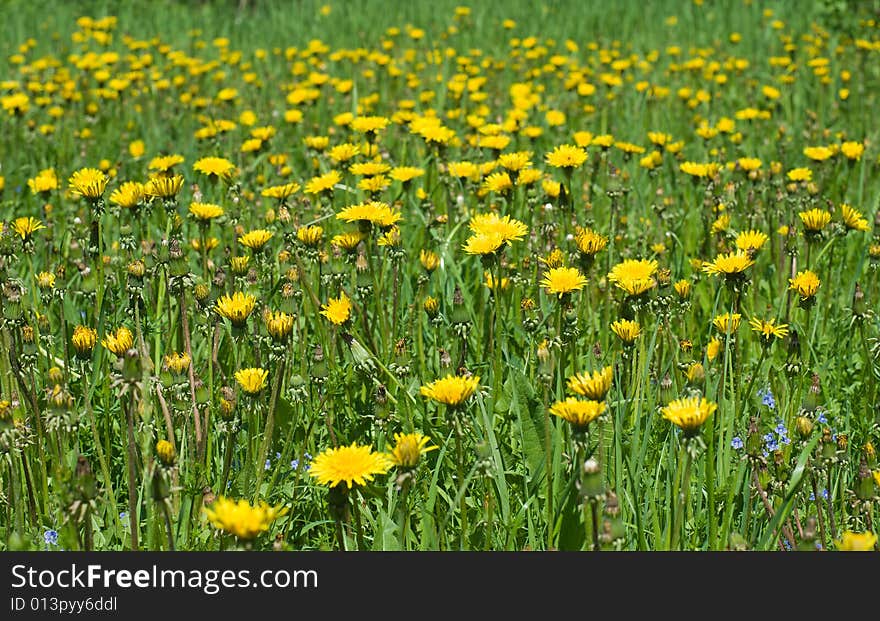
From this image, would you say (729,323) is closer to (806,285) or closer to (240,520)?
(806,285)

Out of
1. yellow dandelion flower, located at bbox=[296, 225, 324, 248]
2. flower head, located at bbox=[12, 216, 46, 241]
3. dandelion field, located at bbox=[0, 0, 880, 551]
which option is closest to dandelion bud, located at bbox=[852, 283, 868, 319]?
dandelion field, located at bbox=[0, 0, 880, 551]

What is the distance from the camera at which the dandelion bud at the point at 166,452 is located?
5.74 feet

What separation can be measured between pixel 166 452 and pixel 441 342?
1175mm

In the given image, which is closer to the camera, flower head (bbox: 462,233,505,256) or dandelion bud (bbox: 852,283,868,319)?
flower head (bbox: 462,233,505,256)

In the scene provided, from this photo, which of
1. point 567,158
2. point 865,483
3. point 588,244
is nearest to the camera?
point 865,483

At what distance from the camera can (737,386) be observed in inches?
90.4

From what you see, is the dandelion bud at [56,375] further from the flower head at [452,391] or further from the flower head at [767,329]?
the flower head at [767,329]

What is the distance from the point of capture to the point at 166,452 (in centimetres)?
176

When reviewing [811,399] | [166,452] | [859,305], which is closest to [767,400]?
[859,305]

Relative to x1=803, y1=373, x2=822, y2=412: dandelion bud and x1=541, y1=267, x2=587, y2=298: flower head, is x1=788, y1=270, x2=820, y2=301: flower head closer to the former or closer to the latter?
x1=803, y1=373, x2=822, y2=412: dandelion bud

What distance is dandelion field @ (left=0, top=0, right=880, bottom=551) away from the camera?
1908 millimetres
